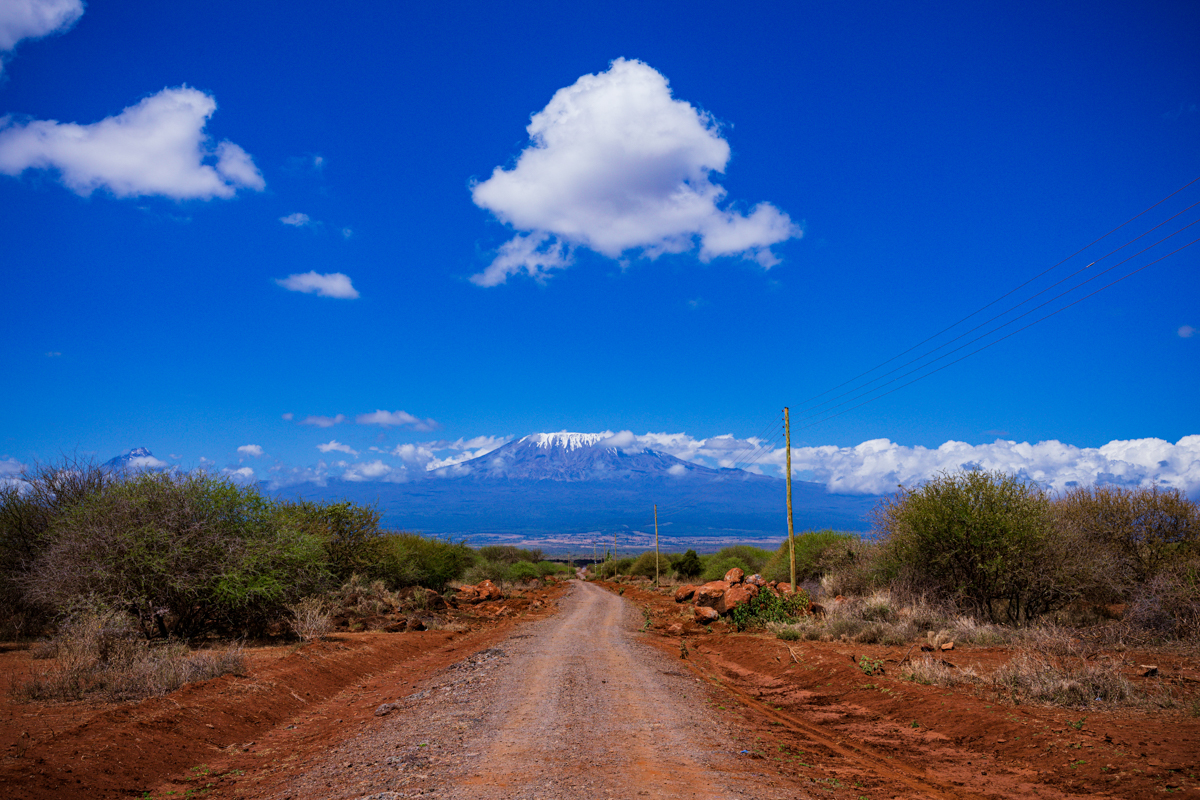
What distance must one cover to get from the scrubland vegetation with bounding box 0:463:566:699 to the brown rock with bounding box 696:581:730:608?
15144mm

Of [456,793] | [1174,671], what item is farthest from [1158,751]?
[456,793]

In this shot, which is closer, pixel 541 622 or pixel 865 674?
pixel 865 674

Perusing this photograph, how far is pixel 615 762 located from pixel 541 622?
64.9 ft

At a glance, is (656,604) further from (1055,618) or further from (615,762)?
(615,762)

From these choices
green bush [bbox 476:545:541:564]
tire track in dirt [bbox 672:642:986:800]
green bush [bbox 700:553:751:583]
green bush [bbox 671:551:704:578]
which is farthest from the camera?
green bush [bbox 476:545:541:564]

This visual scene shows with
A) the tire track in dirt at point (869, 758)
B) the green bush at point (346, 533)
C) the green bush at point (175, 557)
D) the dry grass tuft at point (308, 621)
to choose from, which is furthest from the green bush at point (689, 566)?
the tire track in dirt at point (869, 758)

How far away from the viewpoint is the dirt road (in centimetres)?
624

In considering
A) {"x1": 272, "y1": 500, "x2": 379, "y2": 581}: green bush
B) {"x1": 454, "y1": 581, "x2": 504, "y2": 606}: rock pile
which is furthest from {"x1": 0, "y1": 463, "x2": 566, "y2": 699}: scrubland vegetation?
{"x1": 454, "y1": 581, "x2": 504, "y2": 606}: rock pile

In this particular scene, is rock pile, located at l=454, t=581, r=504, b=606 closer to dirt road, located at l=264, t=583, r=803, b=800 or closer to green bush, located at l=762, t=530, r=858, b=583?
green bush, located at l=762, t=530, r=858, b=583

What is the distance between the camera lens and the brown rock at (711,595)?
1024 inches

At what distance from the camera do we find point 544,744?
306 inches

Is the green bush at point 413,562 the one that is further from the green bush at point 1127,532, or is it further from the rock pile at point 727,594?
the green bush at point 1127,532

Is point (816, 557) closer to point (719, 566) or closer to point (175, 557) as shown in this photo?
point (719, 566)

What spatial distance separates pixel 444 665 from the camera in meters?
15.2
